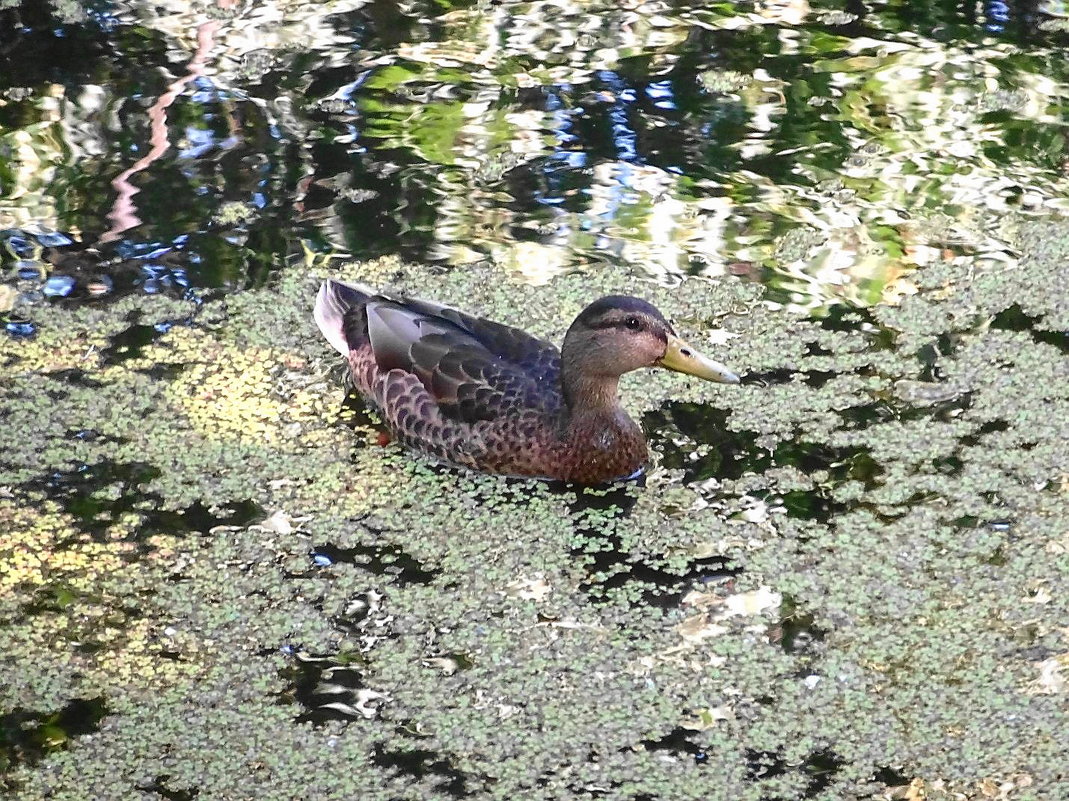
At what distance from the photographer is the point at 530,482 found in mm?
5664

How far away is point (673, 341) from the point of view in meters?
5.60

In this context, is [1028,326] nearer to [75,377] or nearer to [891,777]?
[891,777]

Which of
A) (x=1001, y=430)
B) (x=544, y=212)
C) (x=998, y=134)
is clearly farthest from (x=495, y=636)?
(x=998, y=134)

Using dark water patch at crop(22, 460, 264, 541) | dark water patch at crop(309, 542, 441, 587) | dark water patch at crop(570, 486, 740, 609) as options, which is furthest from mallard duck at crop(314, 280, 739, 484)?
dark water patch at crop(22, 460, 264, 541)

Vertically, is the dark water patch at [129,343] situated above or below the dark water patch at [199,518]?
above

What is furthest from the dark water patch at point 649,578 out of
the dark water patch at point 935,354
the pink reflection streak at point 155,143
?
the pink reflection streak at point 155,143

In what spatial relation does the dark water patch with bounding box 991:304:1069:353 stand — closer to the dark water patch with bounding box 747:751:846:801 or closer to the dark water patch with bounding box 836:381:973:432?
the dark water patch with bounding box 836:381:973:432

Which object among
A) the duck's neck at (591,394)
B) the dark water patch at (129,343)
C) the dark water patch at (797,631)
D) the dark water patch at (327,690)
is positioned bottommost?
the dark water patch at (797,631)

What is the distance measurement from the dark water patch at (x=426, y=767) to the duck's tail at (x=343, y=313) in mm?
2043

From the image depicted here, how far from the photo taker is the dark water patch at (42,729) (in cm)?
442

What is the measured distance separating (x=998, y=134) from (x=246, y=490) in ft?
14.2

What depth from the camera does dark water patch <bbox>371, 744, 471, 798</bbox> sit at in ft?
14.1

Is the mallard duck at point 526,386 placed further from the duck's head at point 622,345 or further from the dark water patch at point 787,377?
the dark water patch at point 787,377

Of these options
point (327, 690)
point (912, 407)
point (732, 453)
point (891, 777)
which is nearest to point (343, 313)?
point (732, 453)
